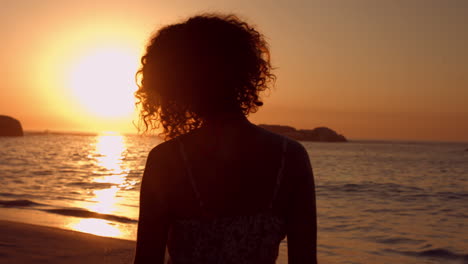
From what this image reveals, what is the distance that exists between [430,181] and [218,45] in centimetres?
2708

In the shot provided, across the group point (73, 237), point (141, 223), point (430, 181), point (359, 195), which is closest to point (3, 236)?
point (73, 237)

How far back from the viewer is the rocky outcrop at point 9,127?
106m

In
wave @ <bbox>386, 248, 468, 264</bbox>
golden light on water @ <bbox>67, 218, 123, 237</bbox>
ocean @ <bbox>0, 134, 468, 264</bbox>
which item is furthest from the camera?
golden light on water @ <bbox>67, 218, 123, 237</bbox>

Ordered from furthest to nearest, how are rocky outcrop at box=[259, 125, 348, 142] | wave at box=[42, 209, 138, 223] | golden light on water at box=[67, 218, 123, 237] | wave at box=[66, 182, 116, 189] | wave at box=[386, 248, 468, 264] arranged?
1. rocky outcrop at box=[259, 125, 348, 142]
2. wave at box=[66, 182, 116, 189]
3. wave at box=[42, 209, 138, 223]
4. golden light on water at box=[67, 218, 123, 237]
5. wave at box=[386, 248, 468, 264]

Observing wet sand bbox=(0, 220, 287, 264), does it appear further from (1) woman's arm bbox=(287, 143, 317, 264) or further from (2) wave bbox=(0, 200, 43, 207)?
(1) woman's arm bbox=(287, 143, 317, 264)

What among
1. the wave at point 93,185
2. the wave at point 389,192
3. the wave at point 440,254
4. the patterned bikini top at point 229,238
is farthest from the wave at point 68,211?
the patterned bikini top at point 229,238

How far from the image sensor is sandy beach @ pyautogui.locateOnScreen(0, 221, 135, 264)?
21.5ft

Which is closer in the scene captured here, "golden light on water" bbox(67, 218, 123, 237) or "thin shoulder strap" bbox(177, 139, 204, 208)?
"thin shoulder strap" bbox(177, 139, 204, 208)

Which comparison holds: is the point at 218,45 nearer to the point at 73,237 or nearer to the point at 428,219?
the point at 73,237

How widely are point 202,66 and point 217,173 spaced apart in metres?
0.39

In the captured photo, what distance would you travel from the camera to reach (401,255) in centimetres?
857

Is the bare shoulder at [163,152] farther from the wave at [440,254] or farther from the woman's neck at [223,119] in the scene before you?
the wave at [440,254]

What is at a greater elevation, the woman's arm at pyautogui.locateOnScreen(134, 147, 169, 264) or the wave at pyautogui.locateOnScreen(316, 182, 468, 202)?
the woman's arm at pyautogui.locateOnScreen(134, 147, 169, 264)

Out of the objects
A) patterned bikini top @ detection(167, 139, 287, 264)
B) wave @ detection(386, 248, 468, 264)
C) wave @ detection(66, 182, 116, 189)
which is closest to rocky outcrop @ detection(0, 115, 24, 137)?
wave @ detection(66, 182, 116, 189)
